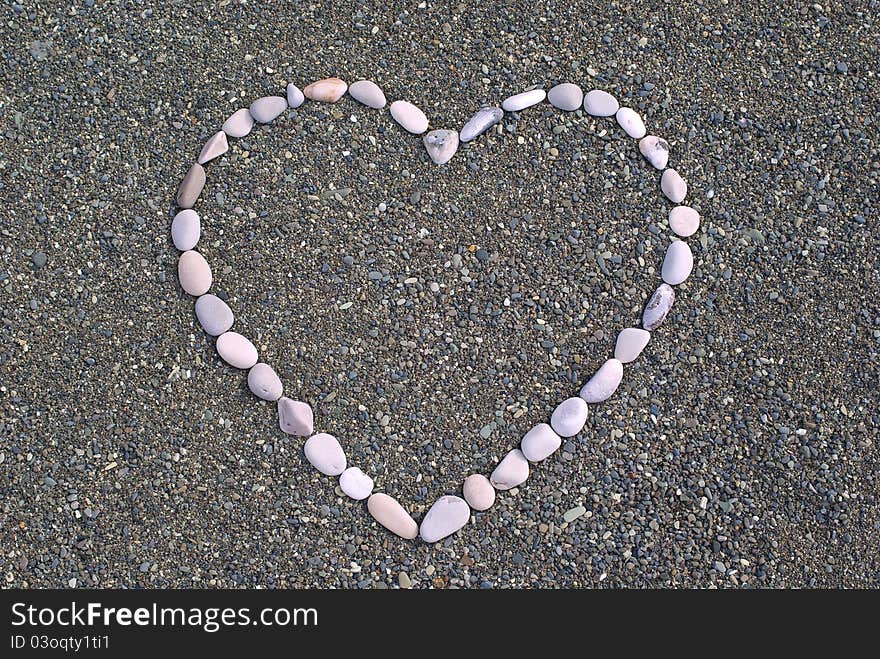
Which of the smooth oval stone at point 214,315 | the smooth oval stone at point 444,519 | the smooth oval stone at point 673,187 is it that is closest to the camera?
the smooth oval stone at point 444,519

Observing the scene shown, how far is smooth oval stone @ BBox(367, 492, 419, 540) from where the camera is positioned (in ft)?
7.12

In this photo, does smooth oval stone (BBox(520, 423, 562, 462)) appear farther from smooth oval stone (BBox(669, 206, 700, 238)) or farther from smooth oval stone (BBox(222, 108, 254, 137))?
smooth oval stone (BBox(222, 108, 254, 137))

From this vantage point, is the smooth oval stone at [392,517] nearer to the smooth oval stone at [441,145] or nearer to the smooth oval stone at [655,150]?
the smooth oval stone at [441,145]

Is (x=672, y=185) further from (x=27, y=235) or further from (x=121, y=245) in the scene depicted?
(x=27, y=235)

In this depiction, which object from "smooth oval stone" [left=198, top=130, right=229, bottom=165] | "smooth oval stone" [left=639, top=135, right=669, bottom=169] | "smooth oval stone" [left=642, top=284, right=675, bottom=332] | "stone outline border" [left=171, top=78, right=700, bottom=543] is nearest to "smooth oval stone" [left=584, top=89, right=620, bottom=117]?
"stone outline border" [left=171, top=78, right=700, bottom=543]

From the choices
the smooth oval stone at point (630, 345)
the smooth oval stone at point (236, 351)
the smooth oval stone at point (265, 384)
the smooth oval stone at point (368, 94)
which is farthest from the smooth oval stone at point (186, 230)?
the smooth oval stone at point (630, 345)

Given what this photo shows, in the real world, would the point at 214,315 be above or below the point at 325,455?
above

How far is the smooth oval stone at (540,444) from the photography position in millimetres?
2211

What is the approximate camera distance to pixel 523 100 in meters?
2.46

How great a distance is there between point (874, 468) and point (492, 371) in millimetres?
885

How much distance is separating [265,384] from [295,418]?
0.11m

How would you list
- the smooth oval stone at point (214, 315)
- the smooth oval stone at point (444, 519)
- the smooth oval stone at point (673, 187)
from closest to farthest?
the smooth oval stone at point (444, 519) < the smooth oval stone at point (214, 315) < the smooth oval stone at point (673, 187)

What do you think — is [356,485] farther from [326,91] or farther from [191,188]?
[326,91]

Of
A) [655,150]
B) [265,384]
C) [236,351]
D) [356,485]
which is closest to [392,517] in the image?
[356,485]
